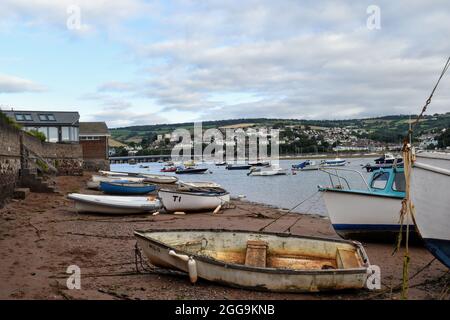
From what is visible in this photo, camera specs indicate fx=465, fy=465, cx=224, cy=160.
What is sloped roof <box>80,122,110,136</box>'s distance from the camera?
2467 inches

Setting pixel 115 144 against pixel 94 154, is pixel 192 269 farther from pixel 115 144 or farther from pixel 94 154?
pixel 115 144

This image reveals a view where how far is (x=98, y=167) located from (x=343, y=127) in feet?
400

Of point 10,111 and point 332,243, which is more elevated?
point 10,111

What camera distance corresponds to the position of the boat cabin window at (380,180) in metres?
14.3

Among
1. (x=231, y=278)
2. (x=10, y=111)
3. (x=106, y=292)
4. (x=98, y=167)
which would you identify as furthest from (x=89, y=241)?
(x=10, y=111)

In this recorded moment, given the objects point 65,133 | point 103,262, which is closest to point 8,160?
point 103,262

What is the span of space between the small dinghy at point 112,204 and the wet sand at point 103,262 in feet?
1.24

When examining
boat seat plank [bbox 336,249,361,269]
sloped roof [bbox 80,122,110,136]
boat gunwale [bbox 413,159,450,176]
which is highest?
sloped roof [bbox 80,122,110,136]

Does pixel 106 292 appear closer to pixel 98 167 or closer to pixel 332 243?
pixel 332 243

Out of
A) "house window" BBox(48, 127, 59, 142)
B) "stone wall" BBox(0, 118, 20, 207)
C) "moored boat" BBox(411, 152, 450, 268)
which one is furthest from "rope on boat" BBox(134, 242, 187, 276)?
"house window" BBox(48, 127, 59, 142)

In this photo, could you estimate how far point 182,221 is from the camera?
1841 centimetres

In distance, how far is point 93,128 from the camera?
6391 centimetres

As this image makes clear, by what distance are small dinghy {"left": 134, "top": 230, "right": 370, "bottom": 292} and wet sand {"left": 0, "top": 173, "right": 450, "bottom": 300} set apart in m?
0.25

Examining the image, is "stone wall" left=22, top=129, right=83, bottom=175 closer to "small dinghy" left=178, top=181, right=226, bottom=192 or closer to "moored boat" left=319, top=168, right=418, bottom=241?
"small dinghy" left=178, top=181, right=226, bottom=192
